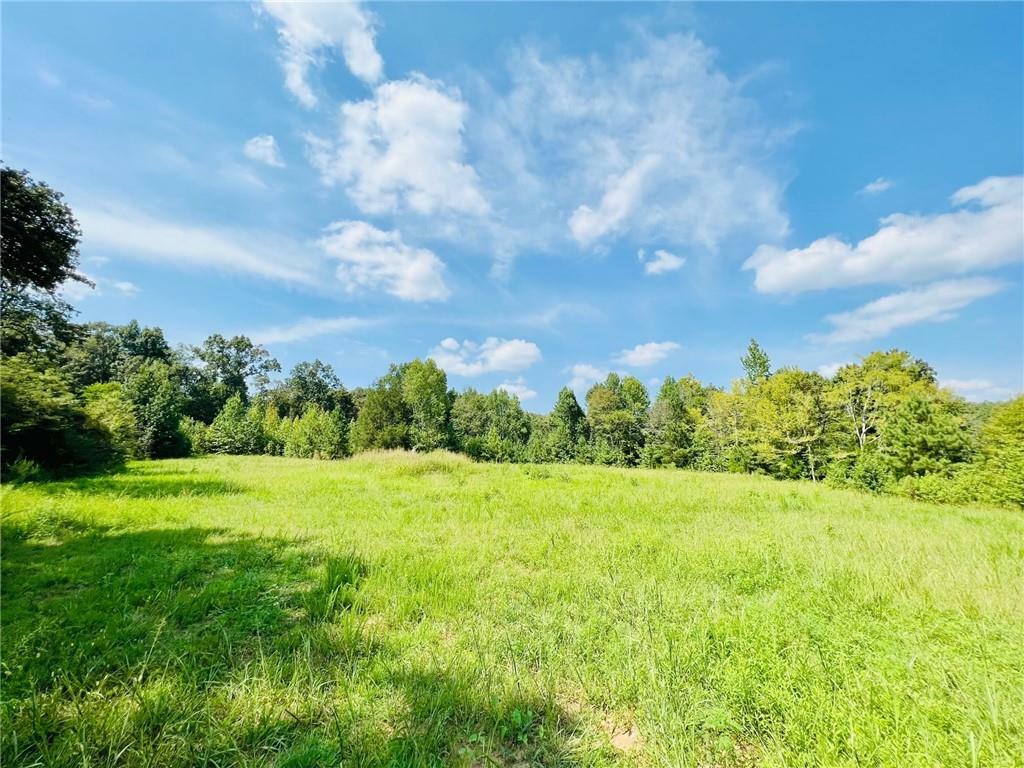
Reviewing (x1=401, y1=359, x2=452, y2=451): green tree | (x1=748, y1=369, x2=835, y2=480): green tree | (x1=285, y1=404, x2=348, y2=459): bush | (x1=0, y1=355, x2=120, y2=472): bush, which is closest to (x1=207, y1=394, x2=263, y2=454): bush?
(x1=285, y1=404, x2=348, y2=459): bush

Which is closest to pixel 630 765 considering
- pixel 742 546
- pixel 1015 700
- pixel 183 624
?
pixel 1015 700

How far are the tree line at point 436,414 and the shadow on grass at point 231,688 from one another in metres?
10.3

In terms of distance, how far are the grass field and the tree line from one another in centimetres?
859

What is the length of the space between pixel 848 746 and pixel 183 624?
5.00 m

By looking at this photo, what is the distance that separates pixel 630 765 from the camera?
2043mm

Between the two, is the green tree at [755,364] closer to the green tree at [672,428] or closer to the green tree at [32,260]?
the green tree at [672,428]

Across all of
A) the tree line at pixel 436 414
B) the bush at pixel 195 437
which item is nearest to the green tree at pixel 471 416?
the tree line at pixel 436 414

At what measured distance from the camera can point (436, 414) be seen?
35312mm

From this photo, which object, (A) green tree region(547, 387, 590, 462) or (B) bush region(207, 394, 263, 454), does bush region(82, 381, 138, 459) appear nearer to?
(B) bush region(207, 394, 263, 454)

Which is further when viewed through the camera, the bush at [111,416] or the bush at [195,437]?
the bush at [195,437]

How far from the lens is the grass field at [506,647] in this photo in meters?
2.12

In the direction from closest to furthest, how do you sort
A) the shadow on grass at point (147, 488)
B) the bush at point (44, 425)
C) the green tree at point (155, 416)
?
the shadow on grass at point (147, 488) → the bush at point (44, 425) → the green tree at point (155, 416)

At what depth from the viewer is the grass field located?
212 cm

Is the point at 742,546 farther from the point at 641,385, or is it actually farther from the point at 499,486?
the point at 641,385
